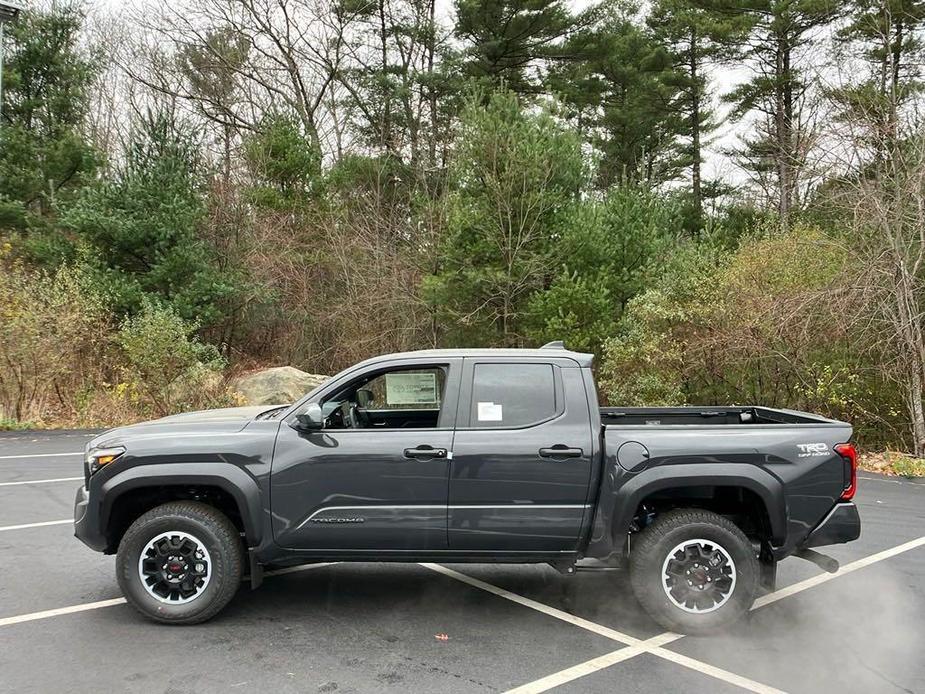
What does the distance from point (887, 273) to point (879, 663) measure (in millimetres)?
8839

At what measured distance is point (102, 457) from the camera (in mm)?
4652

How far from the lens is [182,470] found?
4.60 metres

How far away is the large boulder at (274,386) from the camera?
1709 centimetres

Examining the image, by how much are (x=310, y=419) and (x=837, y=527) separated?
352 centimetres

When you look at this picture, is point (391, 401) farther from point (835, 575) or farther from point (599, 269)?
point (599, 269)

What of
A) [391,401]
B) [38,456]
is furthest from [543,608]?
[38,456]

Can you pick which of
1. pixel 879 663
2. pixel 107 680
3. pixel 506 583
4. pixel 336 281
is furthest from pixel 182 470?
pixel 336 281

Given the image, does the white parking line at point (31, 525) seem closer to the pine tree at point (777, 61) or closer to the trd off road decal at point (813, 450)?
the trd off road decal at point (813, 450)

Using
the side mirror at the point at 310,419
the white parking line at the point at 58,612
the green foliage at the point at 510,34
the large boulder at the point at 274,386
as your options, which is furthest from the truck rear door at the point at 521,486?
the green foliage at the point at 510,34

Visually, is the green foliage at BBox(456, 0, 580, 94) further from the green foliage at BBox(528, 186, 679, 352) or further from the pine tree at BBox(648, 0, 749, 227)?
the green foliage at BBox(528, 186, 679, 352)

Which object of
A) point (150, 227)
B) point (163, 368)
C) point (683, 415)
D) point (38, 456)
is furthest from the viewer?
point (150, 227)

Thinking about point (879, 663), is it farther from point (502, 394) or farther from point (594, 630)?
point (502, 394)

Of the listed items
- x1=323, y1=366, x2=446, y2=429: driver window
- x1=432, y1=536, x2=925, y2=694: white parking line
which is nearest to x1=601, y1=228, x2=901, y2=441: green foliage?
x1=432, y1=536, x2=925, y2=694: white parking line

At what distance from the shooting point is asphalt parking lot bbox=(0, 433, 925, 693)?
3916 mm
